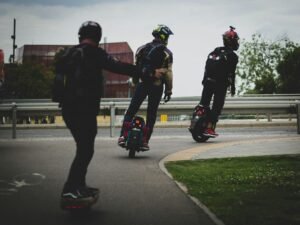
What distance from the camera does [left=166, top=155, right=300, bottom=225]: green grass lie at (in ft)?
15.1

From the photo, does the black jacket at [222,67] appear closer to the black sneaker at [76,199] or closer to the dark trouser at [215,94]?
the dark trouser at [215,94]

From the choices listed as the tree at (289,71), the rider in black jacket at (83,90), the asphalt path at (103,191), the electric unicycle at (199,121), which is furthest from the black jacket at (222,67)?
the tree at (289,71)

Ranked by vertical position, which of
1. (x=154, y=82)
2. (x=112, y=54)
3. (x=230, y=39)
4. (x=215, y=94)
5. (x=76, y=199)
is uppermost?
(x=112, y=54)

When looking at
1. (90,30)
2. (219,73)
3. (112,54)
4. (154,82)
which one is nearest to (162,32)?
(154,82)

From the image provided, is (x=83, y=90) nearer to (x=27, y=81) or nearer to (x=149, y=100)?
(x=149, y=100)

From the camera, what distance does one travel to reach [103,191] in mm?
5941

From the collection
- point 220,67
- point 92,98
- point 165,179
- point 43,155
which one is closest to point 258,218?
point 92,98

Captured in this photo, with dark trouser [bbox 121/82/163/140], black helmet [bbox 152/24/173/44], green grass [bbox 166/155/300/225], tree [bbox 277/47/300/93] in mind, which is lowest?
green grass [bbox 166/155/300/225]

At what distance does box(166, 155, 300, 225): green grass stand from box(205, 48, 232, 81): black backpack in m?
2.88

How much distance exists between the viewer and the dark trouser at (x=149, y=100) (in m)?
8.74

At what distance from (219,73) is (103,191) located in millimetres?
5529

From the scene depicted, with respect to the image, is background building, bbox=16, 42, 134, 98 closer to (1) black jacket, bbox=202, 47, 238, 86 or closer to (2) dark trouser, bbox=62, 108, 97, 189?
(1) black jacket, bbox=202, 47, 238, 86

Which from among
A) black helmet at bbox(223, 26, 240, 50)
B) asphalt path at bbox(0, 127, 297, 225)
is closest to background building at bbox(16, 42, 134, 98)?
black helmet at bbox(223, 26, 240, 50)

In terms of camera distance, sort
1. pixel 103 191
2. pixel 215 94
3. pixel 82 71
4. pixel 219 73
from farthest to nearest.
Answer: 1. pixel 215 94
2. pixel 219 73
3. pixel 103 191
4. pixel 82 71
